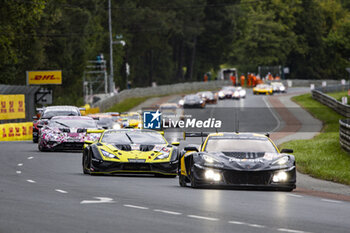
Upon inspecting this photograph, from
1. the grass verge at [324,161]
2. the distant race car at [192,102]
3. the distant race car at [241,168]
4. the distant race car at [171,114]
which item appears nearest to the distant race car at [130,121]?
the distant race car at [171,114]

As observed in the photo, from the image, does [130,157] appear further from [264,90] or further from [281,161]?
[264,90]

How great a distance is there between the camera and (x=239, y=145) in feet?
58.6

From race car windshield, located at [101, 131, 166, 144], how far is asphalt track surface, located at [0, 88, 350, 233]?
116cm

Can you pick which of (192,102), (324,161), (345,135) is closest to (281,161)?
(324,161)

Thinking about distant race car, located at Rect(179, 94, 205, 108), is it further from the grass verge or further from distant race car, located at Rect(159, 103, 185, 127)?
the grass verge

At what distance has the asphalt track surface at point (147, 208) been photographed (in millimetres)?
11578

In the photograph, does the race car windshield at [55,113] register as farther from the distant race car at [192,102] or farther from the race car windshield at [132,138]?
the distant race car at [192,102]

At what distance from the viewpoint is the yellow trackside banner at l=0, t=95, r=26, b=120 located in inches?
1866

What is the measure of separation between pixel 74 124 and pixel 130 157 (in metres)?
10.5

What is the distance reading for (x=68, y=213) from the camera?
41.9 ft

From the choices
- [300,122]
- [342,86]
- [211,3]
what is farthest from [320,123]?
[211,3]

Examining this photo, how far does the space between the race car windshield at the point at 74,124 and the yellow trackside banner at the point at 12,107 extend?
16.9 meters

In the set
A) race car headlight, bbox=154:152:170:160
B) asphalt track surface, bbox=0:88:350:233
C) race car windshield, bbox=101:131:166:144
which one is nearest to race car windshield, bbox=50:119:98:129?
race car windshield, bbox=101:131:166:144

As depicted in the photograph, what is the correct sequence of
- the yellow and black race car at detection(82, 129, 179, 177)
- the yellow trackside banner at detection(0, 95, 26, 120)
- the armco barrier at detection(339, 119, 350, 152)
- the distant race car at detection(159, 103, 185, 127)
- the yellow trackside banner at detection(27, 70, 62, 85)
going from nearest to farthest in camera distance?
1. the yellow and black race car at detection(82, 129, 179, 177)
2. the armco barrier at detection(339, 119, 350, 152)
3. the yellow trackside banner at detection(0, 95, 26, 120)
4. the distant race car at detection(159, 103, 185, 127)
5. the yellow trackside banner at detection(27, 70, 62, 85)
